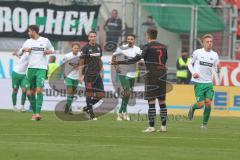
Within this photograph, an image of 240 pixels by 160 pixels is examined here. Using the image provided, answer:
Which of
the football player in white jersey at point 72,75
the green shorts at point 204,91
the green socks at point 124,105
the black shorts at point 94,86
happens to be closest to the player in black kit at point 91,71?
the black shorts at point 94,86

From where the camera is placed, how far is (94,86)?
22.5 m

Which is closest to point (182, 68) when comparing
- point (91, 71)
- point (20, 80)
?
point (20, 80)

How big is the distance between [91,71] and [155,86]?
494 centimetres

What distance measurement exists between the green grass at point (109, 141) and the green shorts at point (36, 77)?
99cm

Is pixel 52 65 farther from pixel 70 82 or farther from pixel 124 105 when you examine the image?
pixel 124 105

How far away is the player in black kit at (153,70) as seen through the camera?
1764cm

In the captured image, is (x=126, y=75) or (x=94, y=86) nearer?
(x=94, y=86)

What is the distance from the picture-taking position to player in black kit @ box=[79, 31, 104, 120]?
22172 millimetres

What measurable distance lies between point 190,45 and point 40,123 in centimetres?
1292

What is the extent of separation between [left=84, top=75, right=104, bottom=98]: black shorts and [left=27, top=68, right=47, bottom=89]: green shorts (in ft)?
5.63

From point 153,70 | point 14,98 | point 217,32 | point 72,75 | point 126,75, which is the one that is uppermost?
point 217,32

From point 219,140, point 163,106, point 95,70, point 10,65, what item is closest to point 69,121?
point 95,70

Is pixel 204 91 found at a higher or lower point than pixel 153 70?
lower

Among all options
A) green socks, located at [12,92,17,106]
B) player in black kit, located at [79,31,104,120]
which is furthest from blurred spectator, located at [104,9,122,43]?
player in black kit, located at [79,31,104,120]
